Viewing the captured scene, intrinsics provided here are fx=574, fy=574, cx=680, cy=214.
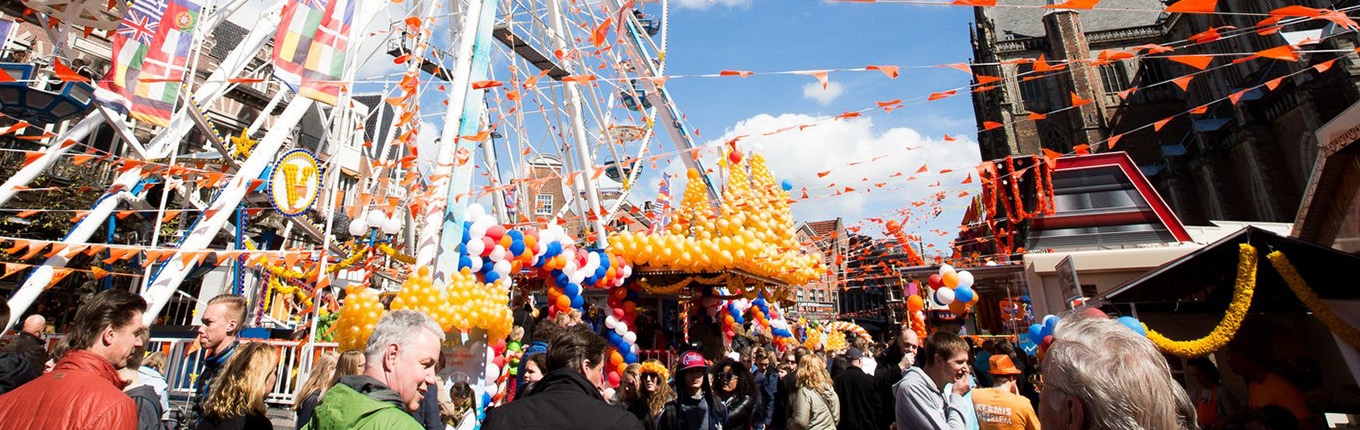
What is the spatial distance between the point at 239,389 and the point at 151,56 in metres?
7.61

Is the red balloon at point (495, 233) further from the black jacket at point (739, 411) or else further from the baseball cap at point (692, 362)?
the black jacket at point (739, 411)

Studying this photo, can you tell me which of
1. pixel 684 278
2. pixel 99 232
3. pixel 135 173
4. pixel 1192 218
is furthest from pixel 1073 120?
pixel 99 232

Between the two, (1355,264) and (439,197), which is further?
(439,197)

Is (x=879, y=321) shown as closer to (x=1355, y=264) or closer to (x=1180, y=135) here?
(x=1180, y=135)

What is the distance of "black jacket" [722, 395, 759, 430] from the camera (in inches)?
190

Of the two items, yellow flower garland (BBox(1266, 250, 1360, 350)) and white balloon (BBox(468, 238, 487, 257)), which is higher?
white balloon (BBox(468, 238, 487, 257))

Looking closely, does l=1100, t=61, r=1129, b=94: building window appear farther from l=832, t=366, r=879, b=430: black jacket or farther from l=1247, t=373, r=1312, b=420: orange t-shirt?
l=832, t=366, r=879, b=430: black jacket

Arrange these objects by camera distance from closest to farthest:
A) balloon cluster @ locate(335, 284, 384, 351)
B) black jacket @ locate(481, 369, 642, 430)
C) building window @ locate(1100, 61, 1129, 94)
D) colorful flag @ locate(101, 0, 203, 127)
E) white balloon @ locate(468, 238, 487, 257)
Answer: black jacket @ locate(481, 369, 642, 430) < balloon cluster @ locate(335, 284, 384, 351) < white balloon @ locate(468, 238, 487, 257) < colorful flag @ locate(101, 0, 203, 127) < building window @ locate(1100, 61, 1129, 94)

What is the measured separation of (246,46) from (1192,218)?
36.4 m

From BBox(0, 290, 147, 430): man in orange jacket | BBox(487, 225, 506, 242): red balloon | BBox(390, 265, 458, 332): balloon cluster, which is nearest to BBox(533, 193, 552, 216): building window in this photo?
BBox(487, 225, 506, 242): red balloon

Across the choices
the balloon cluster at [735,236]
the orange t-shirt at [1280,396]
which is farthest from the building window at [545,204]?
the orange t-shirt at [1280,396]

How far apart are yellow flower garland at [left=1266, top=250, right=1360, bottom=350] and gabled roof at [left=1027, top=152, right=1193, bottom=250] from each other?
8192 mm

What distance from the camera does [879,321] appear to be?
146 ft

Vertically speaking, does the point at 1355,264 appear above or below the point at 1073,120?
below
